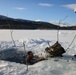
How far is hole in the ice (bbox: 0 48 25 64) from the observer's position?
10.7 m

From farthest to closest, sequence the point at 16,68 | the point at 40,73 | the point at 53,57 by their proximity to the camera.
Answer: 1. the point at 53,57
2. the point at 16,68
3. the point at 40,73

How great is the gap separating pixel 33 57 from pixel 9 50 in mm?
2784

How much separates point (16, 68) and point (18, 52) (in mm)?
4445

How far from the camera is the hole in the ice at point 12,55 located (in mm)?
10670

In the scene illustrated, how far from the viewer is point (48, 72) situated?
296 inches

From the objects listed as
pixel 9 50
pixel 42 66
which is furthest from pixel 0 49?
pixel 42 66

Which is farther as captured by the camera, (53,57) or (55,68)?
(53,57)

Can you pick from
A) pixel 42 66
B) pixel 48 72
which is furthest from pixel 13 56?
pixel 48 72

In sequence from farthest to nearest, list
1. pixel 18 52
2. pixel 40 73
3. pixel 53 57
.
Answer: pixel 18 52 < pixel 53 57 < pixel 40 73

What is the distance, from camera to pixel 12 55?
1159cm

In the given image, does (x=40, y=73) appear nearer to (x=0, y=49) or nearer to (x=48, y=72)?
(x=48, y=72)

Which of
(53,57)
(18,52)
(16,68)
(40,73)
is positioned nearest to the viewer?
(40,73)

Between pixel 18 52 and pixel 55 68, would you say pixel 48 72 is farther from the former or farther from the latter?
pixel 18 52

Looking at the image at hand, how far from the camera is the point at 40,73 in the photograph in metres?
7.40
